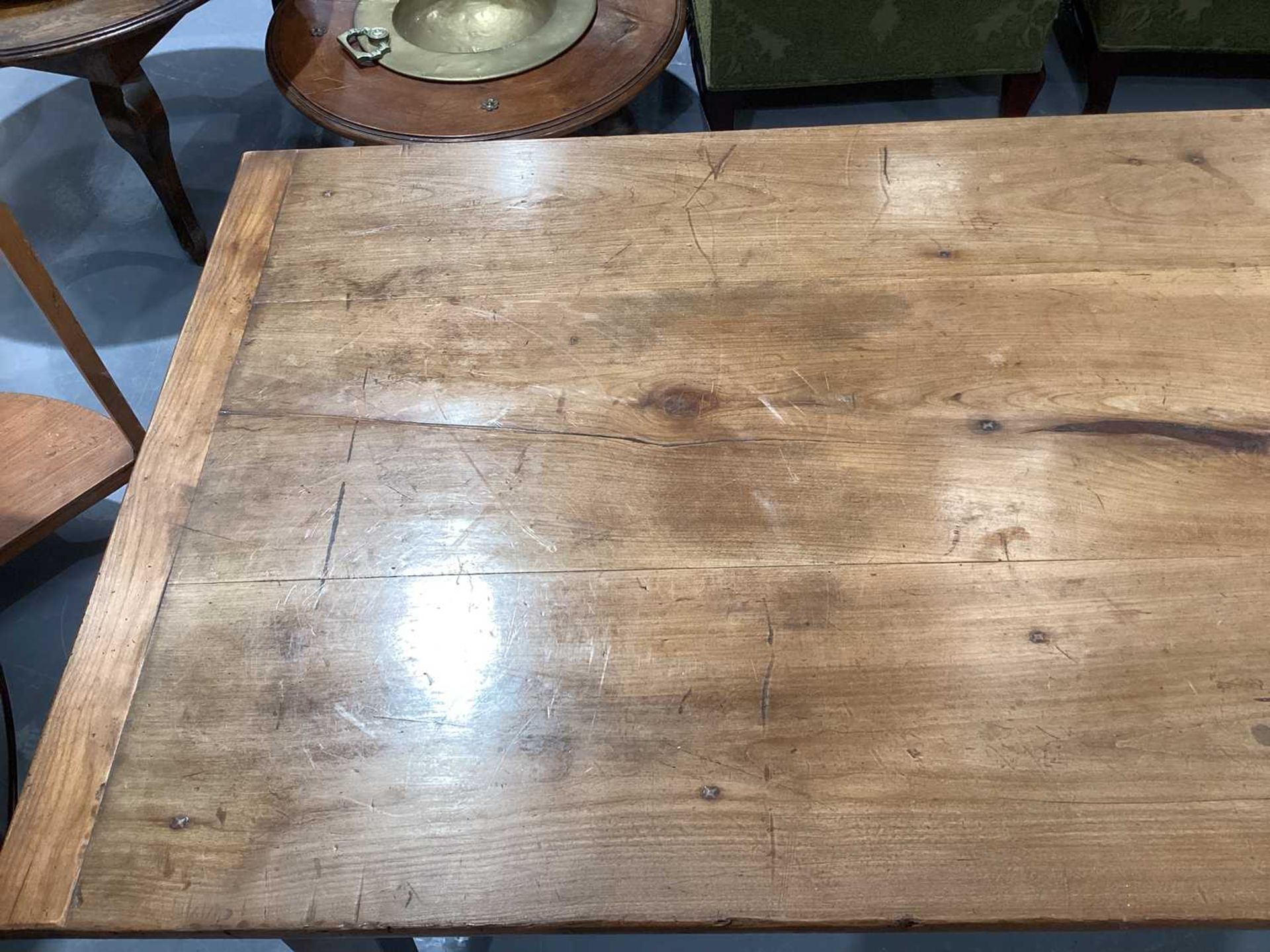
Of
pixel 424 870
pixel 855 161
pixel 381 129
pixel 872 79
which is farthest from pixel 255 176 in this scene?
pixel 872 79

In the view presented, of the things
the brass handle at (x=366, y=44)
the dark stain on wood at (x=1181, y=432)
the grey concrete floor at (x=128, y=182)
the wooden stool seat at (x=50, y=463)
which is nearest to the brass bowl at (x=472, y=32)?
the brass handle at (x=366, y=44)

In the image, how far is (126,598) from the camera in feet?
2.40

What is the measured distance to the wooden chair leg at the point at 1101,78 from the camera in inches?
71.6

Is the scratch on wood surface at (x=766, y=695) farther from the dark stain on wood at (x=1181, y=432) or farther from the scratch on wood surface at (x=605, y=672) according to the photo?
the dark stain on wood at (x=1181, y=432)

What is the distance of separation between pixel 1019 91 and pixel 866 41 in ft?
1.08

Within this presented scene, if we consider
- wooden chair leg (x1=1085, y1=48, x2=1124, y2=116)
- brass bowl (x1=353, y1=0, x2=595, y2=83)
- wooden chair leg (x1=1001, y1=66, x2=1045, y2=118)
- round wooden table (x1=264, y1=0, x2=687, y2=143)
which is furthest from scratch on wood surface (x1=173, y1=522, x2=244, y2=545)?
wooden chair leg (x1=1085, y1=48, x2=1124, y2=116)

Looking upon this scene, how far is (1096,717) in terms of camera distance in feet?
2.14

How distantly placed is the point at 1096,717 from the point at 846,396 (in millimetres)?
301

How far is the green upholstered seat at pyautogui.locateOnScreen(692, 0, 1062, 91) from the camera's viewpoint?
5.41 feet

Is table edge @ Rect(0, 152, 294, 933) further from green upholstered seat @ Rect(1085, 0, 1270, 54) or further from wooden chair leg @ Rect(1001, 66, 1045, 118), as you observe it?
green upholstered seat @ Rect(1085, 0, 1270, 54)

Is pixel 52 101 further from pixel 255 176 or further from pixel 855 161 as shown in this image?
pixel 855 161

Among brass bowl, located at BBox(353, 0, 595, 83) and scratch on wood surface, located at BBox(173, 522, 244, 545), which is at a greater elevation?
scratch on wood surface, located at BBox(173, 522, 244, 545)

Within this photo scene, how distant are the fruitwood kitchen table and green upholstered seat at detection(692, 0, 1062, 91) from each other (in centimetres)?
78

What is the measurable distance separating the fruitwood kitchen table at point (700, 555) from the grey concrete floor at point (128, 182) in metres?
0.78
